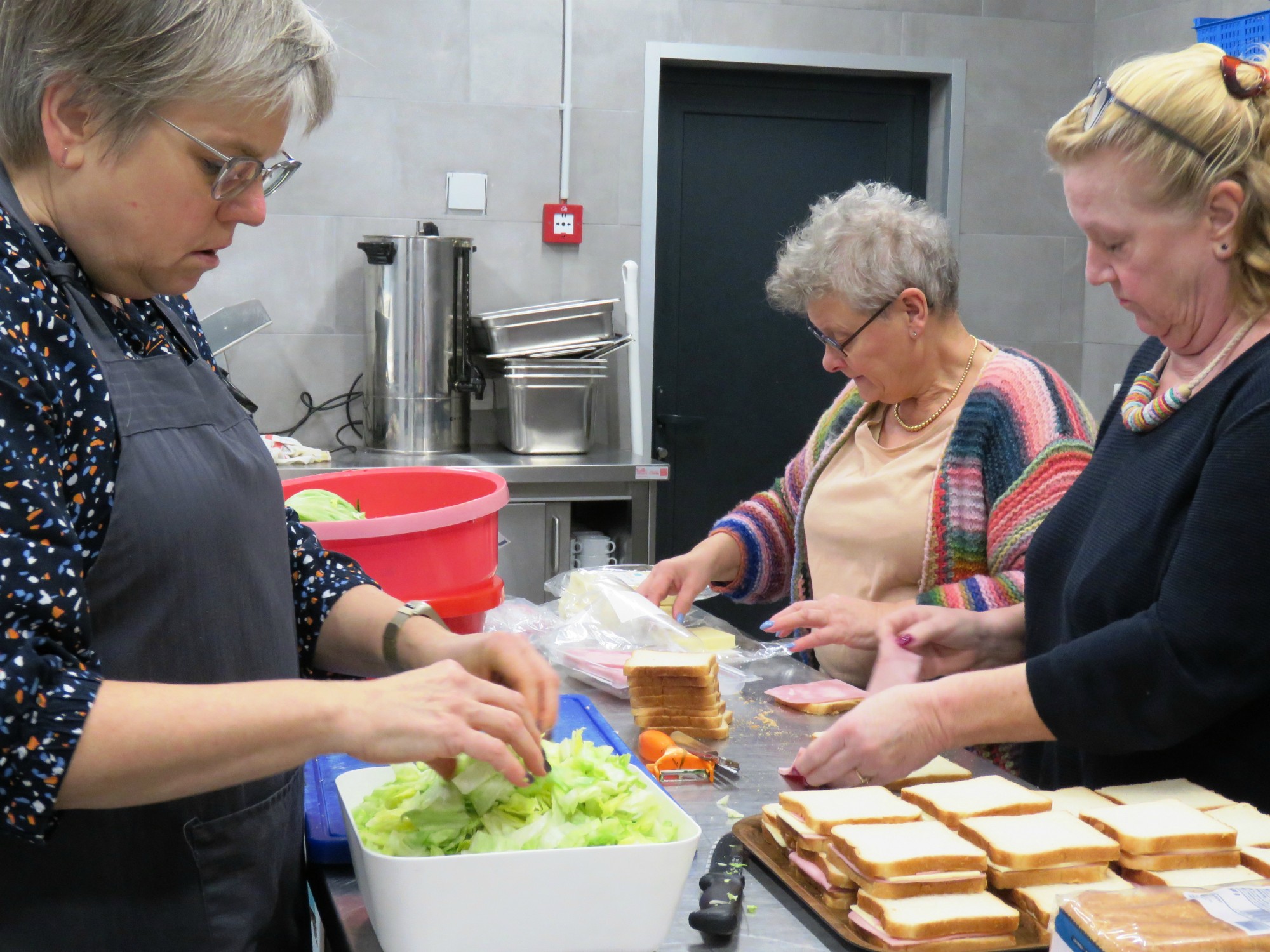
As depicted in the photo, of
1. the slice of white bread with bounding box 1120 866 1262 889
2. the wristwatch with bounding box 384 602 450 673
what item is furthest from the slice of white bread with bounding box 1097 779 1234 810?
the wristwatch with bounding box 384 602 450 673

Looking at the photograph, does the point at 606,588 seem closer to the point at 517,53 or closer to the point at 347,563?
the point at 347,563

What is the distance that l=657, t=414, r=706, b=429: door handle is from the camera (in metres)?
4.87

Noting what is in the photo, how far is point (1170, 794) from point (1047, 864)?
0.98ft

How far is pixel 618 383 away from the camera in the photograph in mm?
4754

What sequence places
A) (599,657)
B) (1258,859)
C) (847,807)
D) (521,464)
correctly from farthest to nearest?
1. (521,464)
2. (599,657)
3. (847,807)
4. (1258,859)

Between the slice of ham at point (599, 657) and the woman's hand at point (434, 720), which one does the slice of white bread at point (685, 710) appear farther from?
the woman's hand at point (434, 720)

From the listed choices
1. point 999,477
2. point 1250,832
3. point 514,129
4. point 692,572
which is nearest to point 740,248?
point 514,129

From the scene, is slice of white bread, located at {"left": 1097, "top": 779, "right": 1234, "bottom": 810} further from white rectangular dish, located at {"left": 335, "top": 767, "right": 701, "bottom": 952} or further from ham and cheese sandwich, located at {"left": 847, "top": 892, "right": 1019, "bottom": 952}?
white rectangular dish, located at {"left": 335, "top": 767, "right": 701, "bottom": 952}

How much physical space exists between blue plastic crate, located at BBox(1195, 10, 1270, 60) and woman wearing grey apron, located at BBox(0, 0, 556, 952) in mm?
3255

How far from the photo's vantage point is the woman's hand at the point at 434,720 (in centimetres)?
103

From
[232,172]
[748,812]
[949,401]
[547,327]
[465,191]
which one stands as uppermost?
[465,191]

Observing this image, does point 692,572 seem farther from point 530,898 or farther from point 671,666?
point 530,898

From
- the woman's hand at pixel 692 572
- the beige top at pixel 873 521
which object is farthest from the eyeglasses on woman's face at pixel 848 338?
the woman's hand at pixel 692 572

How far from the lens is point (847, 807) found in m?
1.39
